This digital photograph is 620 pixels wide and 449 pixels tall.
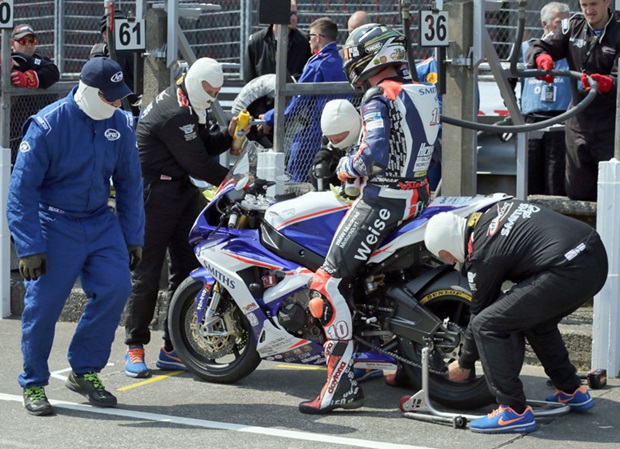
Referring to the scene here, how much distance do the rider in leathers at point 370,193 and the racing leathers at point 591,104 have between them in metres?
2.04

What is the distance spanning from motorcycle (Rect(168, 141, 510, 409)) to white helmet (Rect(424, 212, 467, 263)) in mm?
369

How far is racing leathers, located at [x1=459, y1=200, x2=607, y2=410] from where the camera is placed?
6398 millimetres

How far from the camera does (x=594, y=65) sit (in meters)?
8.58

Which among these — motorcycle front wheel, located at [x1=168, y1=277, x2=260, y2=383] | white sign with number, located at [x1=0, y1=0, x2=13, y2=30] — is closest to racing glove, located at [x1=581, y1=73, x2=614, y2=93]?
motorcycle front wheel, located at [x1=168, y1=277, x2=260, y2=383]

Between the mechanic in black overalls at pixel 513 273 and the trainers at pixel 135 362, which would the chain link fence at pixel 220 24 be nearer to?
the trainers at pixel 135 362

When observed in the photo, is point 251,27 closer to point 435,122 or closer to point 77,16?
point 77,16

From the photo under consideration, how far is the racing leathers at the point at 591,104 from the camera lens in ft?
28.0

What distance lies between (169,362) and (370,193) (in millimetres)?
1999

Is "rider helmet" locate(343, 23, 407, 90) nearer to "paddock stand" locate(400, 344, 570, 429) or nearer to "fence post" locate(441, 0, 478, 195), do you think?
"fence post" locate(441, 0, 478, 195)

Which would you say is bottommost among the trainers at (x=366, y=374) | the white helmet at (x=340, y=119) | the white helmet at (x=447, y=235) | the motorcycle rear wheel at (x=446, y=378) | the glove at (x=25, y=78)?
the trainers at (x=366, y=374)

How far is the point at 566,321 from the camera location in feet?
27.0

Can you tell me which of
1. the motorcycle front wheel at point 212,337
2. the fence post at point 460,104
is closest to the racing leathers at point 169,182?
the motorcycle front wheel at point 212,337

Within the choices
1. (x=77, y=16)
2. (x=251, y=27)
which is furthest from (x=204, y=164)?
(x=77, y=16)

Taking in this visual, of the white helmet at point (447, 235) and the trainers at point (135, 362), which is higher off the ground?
the white helmet at point (447, 235)
